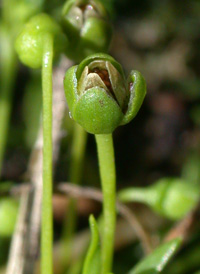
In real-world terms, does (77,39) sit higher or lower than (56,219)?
higher

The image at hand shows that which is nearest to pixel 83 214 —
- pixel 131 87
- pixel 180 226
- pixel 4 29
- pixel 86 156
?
pixel 86 156

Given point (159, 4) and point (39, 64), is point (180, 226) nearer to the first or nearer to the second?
point (39, 64)

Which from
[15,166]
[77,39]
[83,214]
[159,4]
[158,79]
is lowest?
[83,214]

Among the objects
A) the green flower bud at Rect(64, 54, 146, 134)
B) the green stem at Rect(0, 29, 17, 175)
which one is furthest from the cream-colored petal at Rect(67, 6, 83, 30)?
the green stem at Rect(0, 29, 17, 175)

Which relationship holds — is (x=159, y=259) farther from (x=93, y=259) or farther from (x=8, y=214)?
(x=8, y=214)

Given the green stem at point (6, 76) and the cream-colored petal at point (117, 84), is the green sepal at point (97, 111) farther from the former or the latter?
the green stem at point (6, 76)


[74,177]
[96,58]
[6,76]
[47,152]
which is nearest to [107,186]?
[47,152]

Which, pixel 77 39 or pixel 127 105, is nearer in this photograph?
pixel 127 105

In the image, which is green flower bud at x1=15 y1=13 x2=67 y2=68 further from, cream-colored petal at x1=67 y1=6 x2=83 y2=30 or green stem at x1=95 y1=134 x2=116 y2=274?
green stem at x1=95 y1=134 x2=116 y2=274
